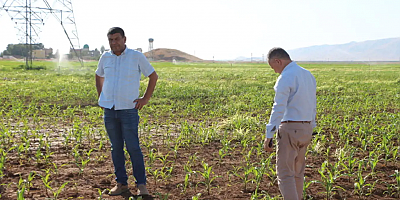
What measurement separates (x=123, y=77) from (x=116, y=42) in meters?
0.41

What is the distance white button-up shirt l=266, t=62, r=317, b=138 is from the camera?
3.61m

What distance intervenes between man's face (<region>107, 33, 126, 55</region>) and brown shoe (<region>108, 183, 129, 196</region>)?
5.47 ft

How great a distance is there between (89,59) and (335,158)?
106m

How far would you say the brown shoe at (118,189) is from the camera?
4.54 metres

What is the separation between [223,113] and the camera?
37.7 feet

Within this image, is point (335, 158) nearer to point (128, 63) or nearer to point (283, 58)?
point (283, 58)

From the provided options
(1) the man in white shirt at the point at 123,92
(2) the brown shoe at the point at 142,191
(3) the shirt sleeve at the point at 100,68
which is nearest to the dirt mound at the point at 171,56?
(3) the shirt sleeve at the point at 100,68

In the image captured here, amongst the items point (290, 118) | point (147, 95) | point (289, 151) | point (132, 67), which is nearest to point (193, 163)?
point (147, 95)

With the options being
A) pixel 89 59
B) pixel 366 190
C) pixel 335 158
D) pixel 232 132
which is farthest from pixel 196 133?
pixel 89 59

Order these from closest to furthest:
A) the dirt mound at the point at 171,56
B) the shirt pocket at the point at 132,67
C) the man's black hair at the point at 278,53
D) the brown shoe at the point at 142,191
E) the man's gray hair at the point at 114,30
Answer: the man's black hair at the point at 278,53 → the man's gray hair at the point at 114,30 → the shirt pocket at the point at 132,67 → the brown shoe at the point at 142,191 → the dirt mound at the point at 171,56

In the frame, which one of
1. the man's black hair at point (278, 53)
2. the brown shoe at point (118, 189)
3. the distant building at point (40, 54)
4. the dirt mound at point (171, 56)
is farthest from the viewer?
the dirt mound at point (171, 56)

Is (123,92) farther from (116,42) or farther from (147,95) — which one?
(116,42)

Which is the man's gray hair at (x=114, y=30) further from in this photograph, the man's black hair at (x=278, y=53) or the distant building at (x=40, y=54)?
the distant building at (x=40, y=54)

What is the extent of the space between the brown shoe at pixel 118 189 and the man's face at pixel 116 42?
1668 mm
